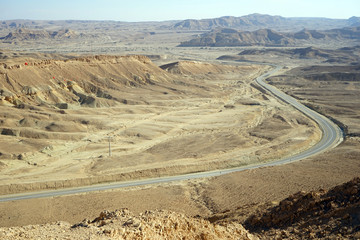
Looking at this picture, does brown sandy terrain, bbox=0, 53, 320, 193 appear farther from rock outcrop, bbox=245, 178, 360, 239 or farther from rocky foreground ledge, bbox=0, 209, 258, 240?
rock outcrop, bbox=245, 178, 360, 239

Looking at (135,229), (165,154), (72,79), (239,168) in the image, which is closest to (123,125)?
(165,154)

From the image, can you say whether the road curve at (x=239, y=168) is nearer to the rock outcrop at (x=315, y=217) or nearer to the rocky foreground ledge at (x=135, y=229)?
the rocky foreground ledge at (x=135, y=229)

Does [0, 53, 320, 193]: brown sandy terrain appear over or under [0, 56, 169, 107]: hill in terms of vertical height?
under

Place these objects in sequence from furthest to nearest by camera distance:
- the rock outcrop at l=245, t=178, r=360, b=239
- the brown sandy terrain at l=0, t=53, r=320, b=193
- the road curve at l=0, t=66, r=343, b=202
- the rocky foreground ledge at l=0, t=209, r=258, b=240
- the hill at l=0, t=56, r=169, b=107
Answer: the hill at l=0, t=56, r=169, b=107, the brown sandy terrain at l=0, t=53, r=320, b=193, the road curve at l=0, t=66, r=343, b=202, the rock outcrop at l=245, t=178, r=360, b=239, the rocky foreground ledge at l=0, t=209, r=258, b=240

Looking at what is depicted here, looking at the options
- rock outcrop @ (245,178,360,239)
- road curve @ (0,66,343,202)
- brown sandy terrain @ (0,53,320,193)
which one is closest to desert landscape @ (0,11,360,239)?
rock outcrop @ (245,178,360,239)

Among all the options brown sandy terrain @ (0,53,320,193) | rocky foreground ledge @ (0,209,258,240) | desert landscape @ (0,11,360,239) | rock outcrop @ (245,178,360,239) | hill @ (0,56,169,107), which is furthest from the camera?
hill @ (0,56,169,107)

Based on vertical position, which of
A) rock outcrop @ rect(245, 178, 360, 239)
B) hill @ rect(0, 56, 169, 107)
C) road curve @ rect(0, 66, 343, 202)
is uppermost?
hill @ rect(0, 56, 169, 107)

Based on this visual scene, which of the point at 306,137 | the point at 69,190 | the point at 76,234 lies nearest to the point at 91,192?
the point at 69,190

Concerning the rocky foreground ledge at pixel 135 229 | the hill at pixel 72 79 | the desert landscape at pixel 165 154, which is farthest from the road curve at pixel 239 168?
the hill at pixel 72 79

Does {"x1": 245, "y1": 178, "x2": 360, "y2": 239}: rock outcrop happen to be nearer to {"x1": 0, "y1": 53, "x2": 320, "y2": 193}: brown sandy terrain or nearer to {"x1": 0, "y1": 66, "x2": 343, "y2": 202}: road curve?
{"x1": 0, "y1": 66, "x2": 343, "y2": 202}: road curve

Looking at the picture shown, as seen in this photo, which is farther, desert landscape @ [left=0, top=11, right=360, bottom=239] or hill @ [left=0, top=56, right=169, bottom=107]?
hill @ [left=0, top=56, right=169, bottom=107]

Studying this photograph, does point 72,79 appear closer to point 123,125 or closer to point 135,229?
point 123,125
